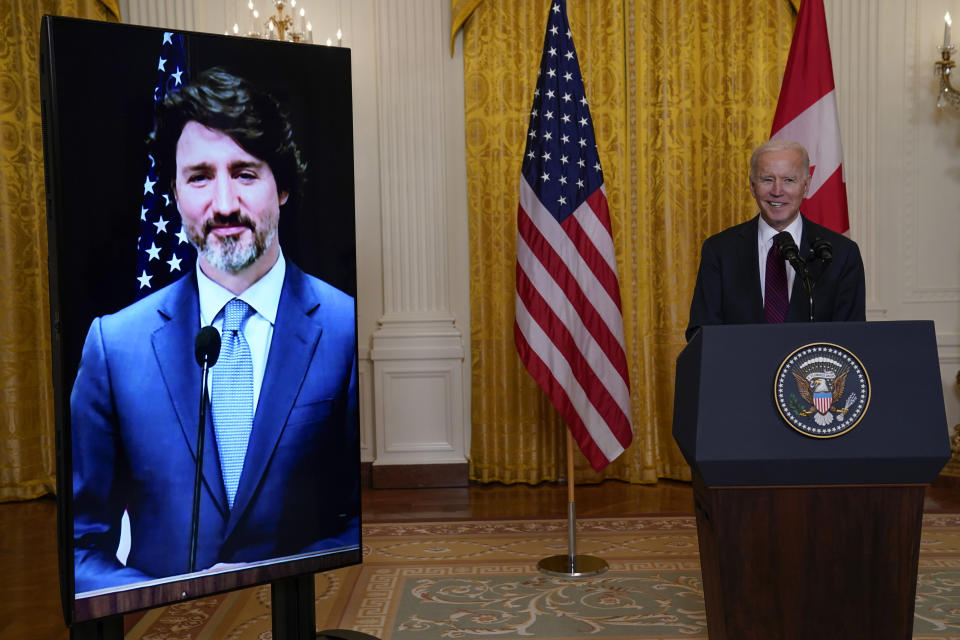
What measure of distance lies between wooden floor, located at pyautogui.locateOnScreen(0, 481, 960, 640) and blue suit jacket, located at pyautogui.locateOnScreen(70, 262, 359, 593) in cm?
209

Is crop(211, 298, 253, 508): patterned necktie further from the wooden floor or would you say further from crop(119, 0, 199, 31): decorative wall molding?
crop(119, 0, 199, 31): decorative wall molding

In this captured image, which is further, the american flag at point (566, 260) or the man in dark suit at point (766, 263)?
the american flag at point (566, 260)

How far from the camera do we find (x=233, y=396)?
2.11 meters

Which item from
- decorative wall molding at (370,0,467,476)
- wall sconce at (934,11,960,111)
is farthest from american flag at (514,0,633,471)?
wall sconce at (934,11,960,111)

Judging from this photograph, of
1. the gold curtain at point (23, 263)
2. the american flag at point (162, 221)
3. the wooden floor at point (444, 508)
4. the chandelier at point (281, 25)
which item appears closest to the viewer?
the american flag at point (162, 221)

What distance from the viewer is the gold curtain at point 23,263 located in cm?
553

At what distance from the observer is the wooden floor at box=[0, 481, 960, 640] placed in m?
4.04

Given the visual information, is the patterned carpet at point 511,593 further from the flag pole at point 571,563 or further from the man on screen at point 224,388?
the man on screen at point 224,388

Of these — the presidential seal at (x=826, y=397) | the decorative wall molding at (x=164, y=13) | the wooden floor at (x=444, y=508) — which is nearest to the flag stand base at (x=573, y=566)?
the wooden floor at (x=444, y=508)

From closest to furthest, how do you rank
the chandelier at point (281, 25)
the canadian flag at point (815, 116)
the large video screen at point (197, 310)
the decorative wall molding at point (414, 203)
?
the large video screen at point (197, 310) → the canadian flag at point (815, 116) → the chandelier at point (281, 25) → the decorative wall molding at point (414, 203)

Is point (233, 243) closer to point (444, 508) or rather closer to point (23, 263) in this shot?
point (444, 508)

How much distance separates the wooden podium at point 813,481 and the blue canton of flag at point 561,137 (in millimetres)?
1943

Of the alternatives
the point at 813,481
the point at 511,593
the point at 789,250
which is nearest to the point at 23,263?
the point at 511,593

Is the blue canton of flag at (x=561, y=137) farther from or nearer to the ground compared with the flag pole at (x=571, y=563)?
farther from the ground
